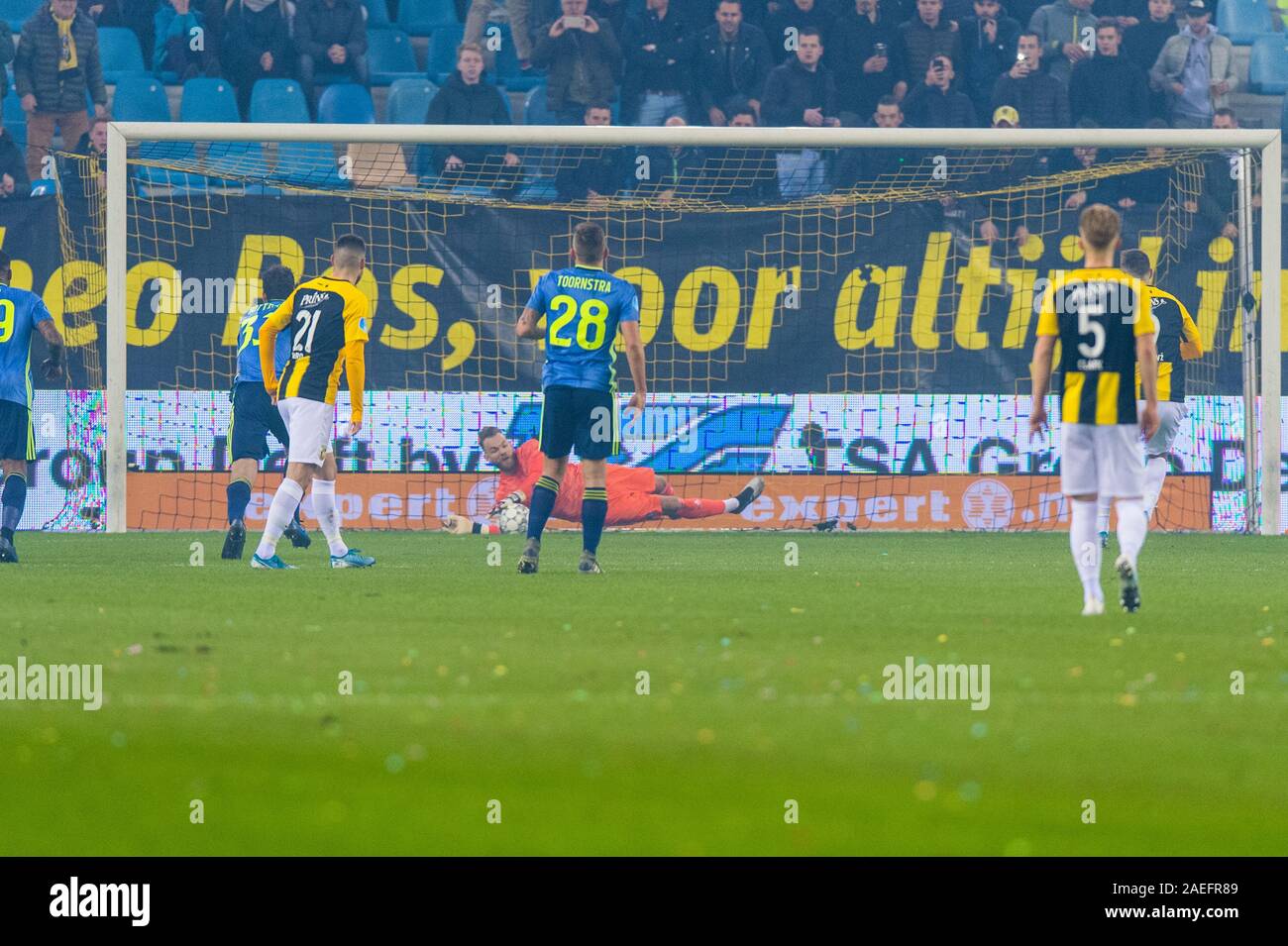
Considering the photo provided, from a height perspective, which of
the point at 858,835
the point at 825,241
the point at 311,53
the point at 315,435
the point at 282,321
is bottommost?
the point at 858,835

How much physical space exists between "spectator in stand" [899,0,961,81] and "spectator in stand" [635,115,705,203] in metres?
2.42

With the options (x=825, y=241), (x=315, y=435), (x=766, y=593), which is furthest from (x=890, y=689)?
(x=825, y=241)

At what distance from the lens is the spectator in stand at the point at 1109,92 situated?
18.3m

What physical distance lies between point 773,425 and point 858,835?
12.5m

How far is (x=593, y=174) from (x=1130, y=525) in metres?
10.1

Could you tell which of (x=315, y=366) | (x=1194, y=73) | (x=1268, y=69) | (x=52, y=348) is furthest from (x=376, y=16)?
(x=315, y=366)

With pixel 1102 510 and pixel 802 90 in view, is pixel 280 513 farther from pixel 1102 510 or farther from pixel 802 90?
pixel 802 90

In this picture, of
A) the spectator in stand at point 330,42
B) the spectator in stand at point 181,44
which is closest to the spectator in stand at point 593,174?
the spectator in stand at point 330,42

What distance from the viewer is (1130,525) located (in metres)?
7.97

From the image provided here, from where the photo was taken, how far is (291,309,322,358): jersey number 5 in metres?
10.8

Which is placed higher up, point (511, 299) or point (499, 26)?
point (499, 26)

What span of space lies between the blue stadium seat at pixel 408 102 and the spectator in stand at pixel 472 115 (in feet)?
3.01

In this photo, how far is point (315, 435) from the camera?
10773mm

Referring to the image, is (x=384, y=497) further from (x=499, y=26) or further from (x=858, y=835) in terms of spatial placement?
(x=858, y=835)
